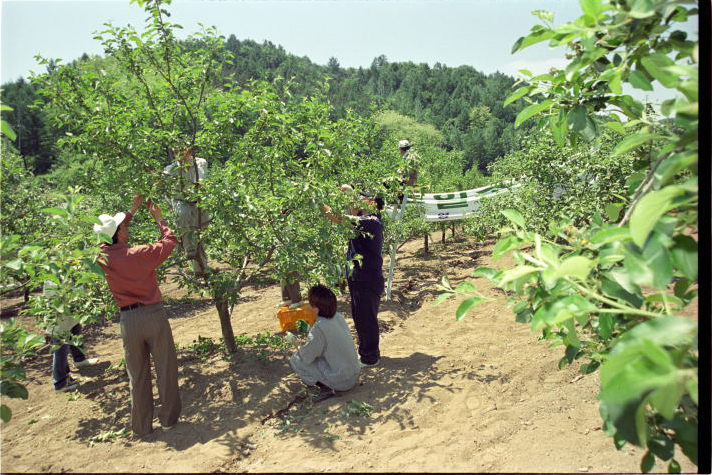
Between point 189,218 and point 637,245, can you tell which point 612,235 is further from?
point 189,218

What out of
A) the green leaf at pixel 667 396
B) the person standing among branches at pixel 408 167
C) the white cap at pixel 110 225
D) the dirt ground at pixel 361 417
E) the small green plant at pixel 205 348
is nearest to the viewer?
the green leaf at pixel 667 396

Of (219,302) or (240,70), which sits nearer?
(219,302)

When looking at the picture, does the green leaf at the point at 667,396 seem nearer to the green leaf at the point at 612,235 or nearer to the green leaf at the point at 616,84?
the green leaf at the point at 612,235

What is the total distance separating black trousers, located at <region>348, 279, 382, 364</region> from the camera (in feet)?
15.5

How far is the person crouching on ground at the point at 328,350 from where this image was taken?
398cm

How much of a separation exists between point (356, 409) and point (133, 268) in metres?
2.24

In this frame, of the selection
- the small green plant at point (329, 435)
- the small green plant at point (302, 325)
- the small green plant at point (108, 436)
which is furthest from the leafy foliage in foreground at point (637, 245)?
the small green plant at point (302, 325)

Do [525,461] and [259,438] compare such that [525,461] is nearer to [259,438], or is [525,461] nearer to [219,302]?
[259,438]

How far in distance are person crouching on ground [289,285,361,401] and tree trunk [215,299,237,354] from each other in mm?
1271

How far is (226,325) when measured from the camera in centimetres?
495

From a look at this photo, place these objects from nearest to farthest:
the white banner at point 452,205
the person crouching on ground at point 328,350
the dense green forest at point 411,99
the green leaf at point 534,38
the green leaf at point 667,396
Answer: the green leaf at point 667,396
the green leaf at point 534,38
the person crouching on ground at point 328,350
the white banner at point 452,205
the dense green forest at point 411,99

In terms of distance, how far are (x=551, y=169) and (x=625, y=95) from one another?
3.88m

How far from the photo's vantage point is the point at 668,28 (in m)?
1.15

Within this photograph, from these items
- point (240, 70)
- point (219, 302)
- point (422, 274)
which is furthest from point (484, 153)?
point (219, 302)
